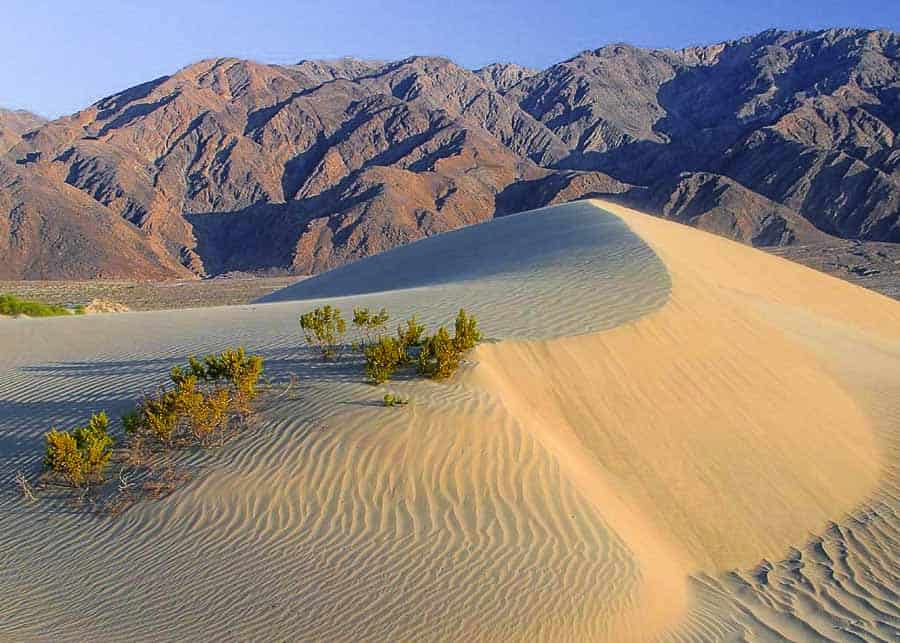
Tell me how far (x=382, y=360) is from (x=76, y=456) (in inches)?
119

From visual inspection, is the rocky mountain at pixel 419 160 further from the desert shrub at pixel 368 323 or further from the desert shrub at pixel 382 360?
the desert shrub at pixel 382 360

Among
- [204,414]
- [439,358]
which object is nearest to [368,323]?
[439,358]

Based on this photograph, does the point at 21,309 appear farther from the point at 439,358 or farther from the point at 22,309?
the point at 439,358

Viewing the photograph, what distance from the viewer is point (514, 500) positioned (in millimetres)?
6492

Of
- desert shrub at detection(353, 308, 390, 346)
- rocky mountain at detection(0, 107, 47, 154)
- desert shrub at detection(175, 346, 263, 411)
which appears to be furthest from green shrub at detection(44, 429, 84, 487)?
rocky mountain at detection(0, 107, 47, 154)

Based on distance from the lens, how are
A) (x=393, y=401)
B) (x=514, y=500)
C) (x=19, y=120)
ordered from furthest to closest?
(x=19, y=120) → (x=393, y=401) → (x=514, y=500)

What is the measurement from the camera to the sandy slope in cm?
534

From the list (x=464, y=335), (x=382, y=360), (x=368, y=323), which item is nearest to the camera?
(x=382, y=360)

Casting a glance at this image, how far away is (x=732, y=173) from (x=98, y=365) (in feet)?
261

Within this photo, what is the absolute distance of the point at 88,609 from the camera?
535cm

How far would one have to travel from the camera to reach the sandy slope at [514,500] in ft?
17.5

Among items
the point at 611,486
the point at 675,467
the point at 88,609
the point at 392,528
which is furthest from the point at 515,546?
Answer: the point at 88,609

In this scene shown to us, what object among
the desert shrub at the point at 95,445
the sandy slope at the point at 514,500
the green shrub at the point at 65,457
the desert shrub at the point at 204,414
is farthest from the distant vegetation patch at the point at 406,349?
the green shrub at the point at 65,457

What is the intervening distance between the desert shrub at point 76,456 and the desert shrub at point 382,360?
2591 mm
